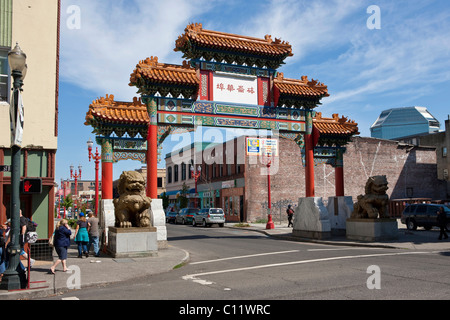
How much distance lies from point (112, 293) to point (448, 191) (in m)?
50.2

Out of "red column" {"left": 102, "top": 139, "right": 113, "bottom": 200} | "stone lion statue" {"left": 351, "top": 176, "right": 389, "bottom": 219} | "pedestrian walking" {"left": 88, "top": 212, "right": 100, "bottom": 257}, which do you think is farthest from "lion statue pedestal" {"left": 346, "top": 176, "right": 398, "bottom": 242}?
"pedestrian walking" {"left": 88, "top": 212, "right": 100, "bottom": 257}

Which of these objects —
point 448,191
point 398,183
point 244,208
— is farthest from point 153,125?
point 448,191

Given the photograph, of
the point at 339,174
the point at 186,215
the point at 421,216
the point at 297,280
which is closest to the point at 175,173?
the point at 186,215

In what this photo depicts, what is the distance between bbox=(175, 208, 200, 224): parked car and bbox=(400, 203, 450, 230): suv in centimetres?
1941

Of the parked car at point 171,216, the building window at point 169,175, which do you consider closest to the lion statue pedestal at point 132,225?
the parked car at point 171,216

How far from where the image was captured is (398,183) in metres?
46.4

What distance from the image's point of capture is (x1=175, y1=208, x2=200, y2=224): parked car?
3906 centimetres

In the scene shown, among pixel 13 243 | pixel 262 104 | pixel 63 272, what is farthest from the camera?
pixel 262 104

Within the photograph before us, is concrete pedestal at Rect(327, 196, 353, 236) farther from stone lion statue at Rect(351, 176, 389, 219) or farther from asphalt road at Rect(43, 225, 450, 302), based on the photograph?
asphalt road at Rect(43, 225, 450, 302)

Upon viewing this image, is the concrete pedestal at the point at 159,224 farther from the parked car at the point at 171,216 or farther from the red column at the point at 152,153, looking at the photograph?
the parked car at the point at 171,216

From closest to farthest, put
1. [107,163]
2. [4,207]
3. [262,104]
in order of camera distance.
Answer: [4,207]
[107,163]
[262,104]

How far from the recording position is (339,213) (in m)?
21.3

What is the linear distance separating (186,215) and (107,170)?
23.7m
